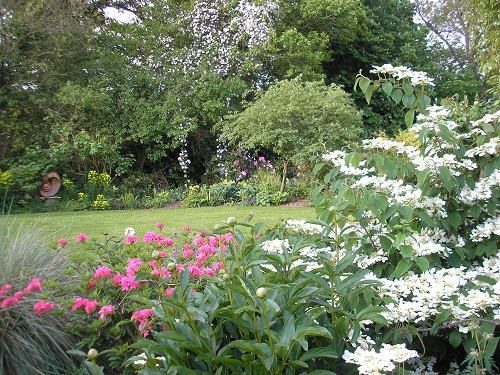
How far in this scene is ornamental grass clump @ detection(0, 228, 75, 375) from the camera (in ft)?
6.66

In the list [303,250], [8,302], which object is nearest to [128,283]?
[8,302]

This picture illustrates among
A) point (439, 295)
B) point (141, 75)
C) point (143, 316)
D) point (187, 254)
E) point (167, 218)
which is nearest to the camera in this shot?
point (439, 295)

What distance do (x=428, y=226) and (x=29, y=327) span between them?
61.9 inches

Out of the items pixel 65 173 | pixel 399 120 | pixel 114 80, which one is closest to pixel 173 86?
pixel 114 80

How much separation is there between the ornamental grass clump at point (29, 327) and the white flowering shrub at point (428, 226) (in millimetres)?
1074

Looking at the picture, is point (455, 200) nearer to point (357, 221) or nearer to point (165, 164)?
point (357, 221)

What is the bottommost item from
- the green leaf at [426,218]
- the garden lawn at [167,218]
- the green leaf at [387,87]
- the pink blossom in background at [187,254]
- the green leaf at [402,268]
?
the garden lawn at [167,218]

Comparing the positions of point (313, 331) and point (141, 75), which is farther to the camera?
point (141, 75)

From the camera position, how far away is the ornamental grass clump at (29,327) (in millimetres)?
2031

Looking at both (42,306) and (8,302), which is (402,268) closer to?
(42,306)

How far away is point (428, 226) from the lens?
221 centimetres

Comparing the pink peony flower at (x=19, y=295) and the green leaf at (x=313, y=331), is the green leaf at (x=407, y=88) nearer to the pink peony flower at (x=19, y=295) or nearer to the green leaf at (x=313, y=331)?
the green leaf at (x=313, y=331)

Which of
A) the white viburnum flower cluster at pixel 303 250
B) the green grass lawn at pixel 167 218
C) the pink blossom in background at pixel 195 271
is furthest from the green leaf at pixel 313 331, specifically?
the green grass lawn at pixel 167 218

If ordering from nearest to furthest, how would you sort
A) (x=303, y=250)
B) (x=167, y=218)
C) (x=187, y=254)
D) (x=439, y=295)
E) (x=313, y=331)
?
(x=313, y=331)
(x=439, y=295)
(x=303, y=250)
(x=187, y=254)
(x=167, y=218)
